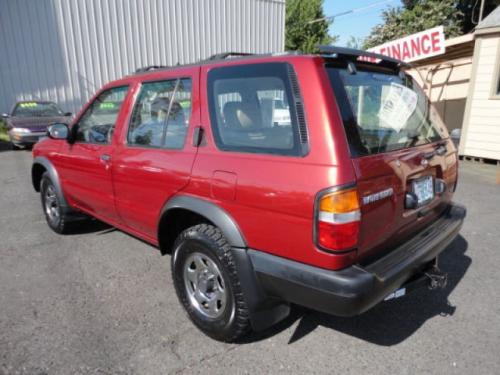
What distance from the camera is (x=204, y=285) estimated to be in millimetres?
2545

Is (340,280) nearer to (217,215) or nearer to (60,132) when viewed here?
(217,215)

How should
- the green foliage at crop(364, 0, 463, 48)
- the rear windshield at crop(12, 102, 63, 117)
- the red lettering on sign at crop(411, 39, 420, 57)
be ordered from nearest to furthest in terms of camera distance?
the red lettering on sign at crop(411, 39, 420, 57) < the rear windshield at crop(12, 102, 63, 117) < the green foliage at crop(364, 0, 463, 48)

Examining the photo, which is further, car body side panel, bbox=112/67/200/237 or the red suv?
car body side panel, bbox=112/67/200/237

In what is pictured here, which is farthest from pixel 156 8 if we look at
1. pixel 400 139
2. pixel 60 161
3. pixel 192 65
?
pixel 400 139

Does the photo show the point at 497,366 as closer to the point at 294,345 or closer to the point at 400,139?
the point at 294,345

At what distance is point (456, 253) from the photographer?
3770 mm

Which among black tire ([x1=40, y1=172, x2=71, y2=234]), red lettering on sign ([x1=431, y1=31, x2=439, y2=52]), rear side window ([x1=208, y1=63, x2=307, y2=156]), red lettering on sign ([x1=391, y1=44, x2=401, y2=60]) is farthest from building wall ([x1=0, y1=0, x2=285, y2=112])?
rear side window ([x1=208, y1=63, x2=307, y2=156])

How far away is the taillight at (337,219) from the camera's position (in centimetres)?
180

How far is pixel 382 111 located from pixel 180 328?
80.7 inches

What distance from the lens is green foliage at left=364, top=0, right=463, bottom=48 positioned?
22.5 meters

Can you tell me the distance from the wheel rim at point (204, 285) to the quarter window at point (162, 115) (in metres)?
0.84

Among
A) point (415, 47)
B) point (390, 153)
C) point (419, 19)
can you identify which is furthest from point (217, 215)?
point (419, 19)

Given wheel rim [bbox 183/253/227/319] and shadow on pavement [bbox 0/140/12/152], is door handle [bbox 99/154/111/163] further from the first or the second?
shadow on pavement [bbox 0/140/12/152]

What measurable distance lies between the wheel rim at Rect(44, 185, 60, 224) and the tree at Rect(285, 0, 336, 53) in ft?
113
